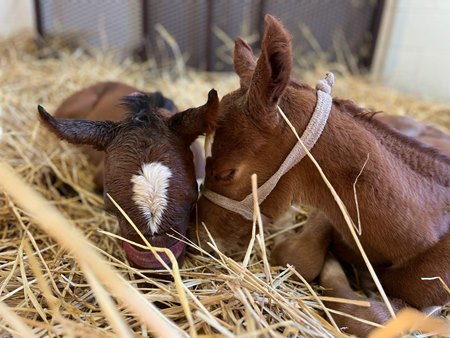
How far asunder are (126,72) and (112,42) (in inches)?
30.7

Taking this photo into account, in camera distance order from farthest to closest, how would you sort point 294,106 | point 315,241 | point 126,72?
1. point 126,72
2. point 315,241
3. point 294,106

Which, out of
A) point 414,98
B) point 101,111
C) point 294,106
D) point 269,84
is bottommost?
point 414,98

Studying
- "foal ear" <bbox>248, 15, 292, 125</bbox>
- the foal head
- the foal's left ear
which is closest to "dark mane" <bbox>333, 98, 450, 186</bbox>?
the foal head

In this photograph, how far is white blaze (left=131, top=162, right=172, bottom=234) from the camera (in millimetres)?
1554

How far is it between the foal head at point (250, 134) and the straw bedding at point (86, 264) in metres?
0.21

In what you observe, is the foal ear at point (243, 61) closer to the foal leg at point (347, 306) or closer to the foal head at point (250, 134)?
the foal head at point (250, 134)

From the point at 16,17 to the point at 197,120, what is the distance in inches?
190

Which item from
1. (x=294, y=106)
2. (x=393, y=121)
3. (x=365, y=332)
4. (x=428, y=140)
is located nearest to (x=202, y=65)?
(x=393, y=121)

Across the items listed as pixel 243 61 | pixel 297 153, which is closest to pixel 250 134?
pixel 297 153

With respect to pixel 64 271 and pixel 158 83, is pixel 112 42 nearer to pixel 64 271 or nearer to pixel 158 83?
pixel 158 83

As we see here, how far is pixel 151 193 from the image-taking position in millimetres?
1551

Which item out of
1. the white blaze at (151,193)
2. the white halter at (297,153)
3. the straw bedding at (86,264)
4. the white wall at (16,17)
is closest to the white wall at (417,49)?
the straw bedding at (86,264)

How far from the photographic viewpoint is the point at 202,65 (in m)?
5.27

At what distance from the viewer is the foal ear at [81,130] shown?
1640 mm
